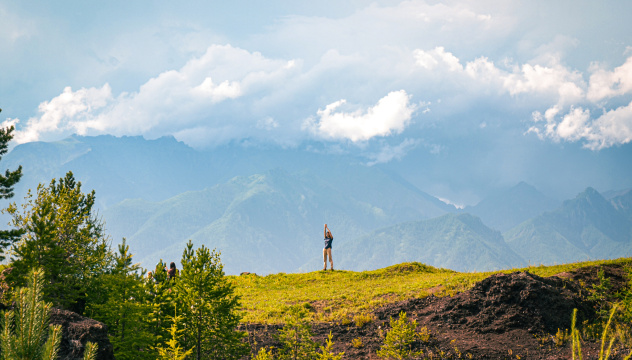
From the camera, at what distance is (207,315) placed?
1103 cm

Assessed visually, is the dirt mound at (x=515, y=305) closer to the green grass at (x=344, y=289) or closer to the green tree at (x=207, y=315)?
the green grass at (x=344, y=289)

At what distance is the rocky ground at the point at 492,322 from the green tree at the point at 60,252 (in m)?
6.11

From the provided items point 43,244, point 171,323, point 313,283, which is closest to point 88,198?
point 43,244

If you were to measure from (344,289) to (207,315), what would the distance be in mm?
16747

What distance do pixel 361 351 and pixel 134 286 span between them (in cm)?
749

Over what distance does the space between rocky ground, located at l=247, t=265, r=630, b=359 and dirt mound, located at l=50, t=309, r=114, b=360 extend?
5.95 meters

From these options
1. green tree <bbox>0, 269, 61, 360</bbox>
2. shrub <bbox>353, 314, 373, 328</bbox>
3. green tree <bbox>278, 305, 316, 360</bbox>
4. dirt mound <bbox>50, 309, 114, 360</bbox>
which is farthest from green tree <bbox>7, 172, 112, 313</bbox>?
shrub <bbox>353, 314, 373, 328</bbox>

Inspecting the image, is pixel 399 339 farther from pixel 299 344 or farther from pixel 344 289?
pixel 344 289

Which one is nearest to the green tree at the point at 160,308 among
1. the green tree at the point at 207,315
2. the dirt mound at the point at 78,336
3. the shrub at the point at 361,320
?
the green tree at the point at 207,315

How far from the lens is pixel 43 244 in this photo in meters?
14.3

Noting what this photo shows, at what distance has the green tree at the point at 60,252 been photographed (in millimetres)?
14156

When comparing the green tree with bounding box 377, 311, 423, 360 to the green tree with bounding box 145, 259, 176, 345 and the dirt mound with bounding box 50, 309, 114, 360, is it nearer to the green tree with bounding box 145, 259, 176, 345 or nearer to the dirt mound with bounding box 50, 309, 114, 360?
the green tree with bounding box 145, 259, 176, 345

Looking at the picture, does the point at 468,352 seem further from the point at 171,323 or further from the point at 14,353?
the point at 14,353

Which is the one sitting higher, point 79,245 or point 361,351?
point 79,245
